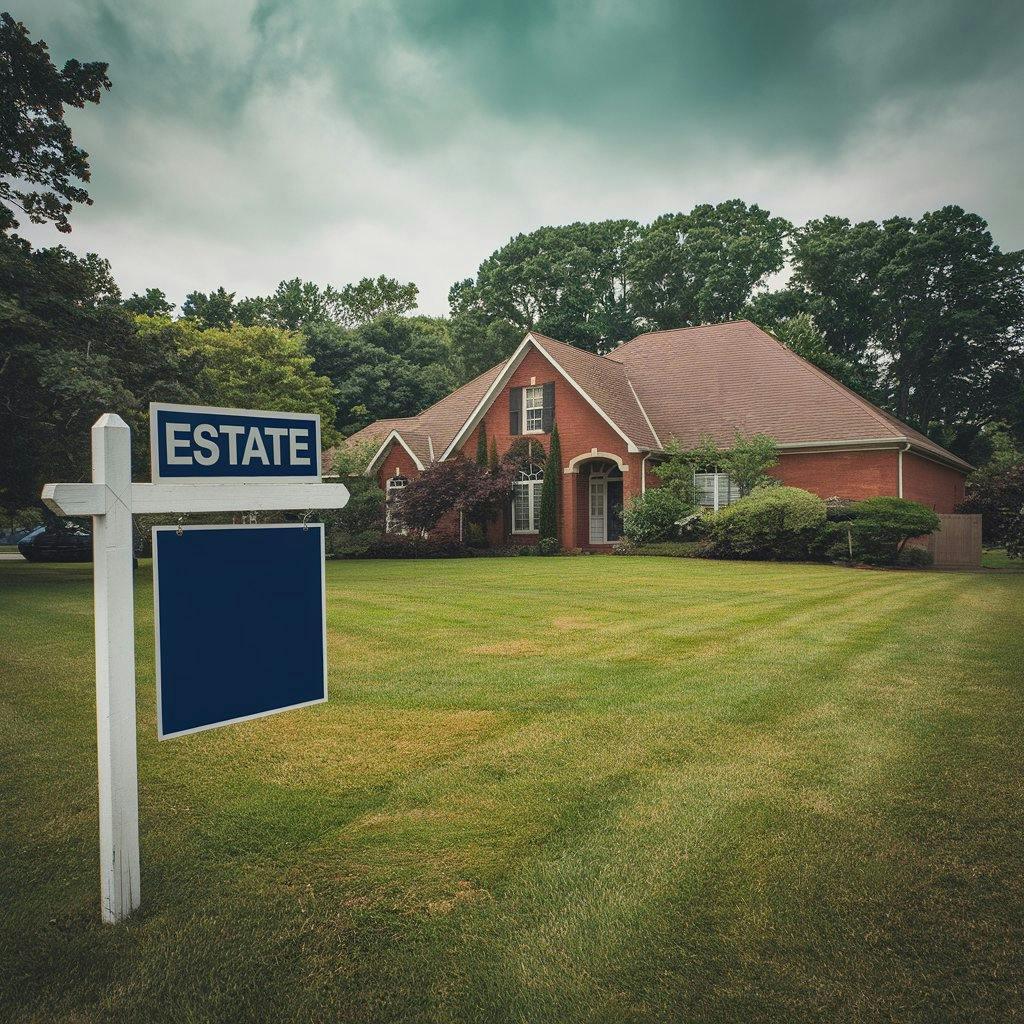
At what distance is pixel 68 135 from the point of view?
687 inches

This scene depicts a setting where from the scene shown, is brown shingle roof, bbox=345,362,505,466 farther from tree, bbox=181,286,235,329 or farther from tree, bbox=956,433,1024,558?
tree, bbox=181,286,235,329

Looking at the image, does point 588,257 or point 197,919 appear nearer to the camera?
point 197,919

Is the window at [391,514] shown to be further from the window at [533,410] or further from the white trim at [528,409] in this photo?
the window at [533,410]

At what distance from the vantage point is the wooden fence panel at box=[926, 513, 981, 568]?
20.9 m

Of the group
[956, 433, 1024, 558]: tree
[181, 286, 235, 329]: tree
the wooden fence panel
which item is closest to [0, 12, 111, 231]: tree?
the wooden fence panel

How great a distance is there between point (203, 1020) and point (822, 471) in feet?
82.7

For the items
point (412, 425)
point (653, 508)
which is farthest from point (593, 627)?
point (412, 425)

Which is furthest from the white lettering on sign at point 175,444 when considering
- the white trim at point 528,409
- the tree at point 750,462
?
the white trim at point 528,409

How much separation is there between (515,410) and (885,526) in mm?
14238

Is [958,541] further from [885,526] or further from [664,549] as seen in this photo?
[664,549]

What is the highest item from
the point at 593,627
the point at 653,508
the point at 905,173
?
the point at 905,173

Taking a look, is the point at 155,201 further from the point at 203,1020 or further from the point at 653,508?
the point at 203,1020

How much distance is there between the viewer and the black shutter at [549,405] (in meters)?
27.3

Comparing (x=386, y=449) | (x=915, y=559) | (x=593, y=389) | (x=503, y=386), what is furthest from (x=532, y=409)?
(x=915, y=559)
